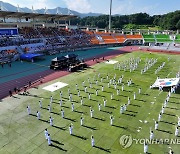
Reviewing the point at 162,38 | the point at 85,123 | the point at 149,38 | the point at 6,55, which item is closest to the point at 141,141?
the point at 85,123

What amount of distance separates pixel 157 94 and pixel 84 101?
33.9 ft

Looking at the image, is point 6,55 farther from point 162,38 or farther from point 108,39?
point 162,38

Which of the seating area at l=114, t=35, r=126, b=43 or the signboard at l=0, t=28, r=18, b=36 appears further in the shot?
the seating area at l=114, t=35, r=126, b=43

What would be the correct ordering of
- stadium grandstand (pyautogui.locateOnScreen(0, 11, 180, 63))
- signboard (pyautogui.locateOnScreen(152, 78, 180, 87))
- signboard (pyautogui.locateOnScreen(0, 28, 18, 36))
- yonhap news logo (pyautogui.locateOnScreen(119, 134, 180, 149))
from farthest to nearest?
stadium grandstand (pyautogui.locateOnScreen(0, 11, 180, 63)), signboard (pyautogui.locateOnScreen(0, 28, 18, 36)), signboard (pyautogui.locateOnScreen(152, 78, 180, 87)), yonhap news logo (pyautogui.locateOnScreen(119, 134, 180, 149))

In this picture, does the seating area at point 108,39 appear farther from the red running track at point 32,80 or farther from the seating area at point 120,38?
the red running track at point 32,80

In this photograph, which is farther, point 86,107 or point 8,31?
point 8,31

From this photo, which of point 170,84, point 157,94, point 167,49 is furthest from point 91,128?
point 167,49

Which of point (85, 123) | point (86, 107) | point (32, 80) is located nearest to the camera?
point (85, 123)

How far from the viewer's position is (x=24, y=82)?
34094 millimetres

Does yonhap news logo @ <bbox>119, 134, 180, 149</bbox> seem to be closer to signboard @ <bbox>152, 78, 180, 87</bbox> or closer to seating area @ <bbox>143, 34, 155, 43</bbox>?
signboard @ <bbox>152, 78, 180, 87</bbox>

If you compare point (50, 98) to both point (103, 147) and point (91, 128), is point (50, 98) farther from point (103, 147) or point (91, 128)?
point (103, 147)

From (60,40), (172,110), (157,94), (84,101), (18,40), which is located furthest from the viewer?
(60,40)

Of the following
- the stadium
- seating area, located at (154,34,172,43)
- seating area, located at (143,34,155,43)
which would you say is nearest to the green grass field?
Result: the stadium

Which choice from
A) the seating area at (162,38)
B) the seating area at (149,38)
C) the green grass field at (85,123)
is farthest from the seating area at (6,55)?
the seating area at (162,38)
